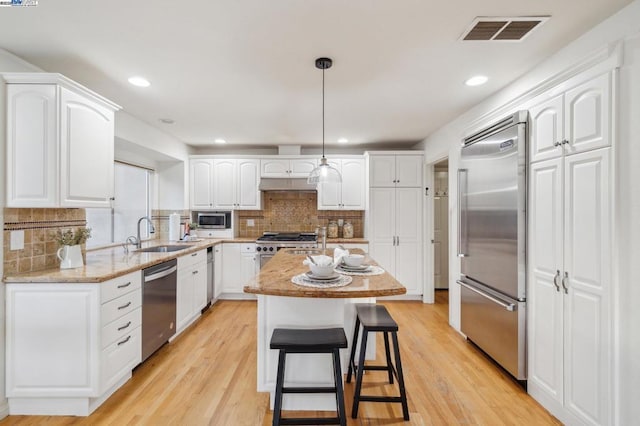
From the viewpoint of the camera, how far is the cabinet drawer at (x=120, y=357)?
2170mm

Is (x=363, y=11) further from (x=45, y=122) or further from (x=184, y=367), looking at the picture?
(x=184, y=367)

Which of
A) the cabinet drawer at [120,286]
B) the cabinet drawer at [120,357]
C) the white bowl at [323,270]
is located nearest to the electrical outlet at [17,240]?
the cabinet drawer at [120,286]

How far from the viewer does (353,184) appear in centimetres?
501

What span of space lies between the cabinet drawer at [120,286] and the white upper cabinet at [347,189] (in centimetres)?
300

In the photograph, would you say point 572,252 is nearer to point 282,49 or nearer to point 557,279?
point 557,279

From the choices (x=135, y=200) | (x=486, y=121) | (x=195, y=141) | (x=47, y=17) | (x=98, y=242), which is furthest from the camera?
(x=195, y=141)

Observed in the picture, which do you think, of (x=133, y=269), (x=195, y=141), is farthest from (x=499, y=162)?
(x=195, y=141)

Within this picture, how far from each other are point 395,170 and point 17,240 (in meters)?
4.25

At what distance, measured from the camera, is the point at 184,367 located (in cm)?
275

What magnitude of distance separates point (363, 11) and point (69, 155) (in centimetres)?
221

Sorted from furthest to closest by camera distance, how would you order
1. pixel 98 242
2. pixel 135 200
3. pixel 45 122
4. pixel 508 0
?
pixel 135 200 < pixel 98 242 < pixel 45 122 < pixel 508 0

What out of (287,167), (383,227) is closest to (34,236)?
(287,167)

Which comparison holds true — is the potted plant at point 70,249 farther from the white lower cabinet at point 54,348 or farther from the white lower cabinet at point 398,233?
the white lower cabinet at point 398,233

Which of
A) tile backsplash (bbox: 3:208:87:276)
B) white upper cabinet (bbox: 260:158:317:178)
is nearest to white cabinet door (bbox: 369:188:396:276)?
white upper cabinet (bbox: 260:158:317:178)
